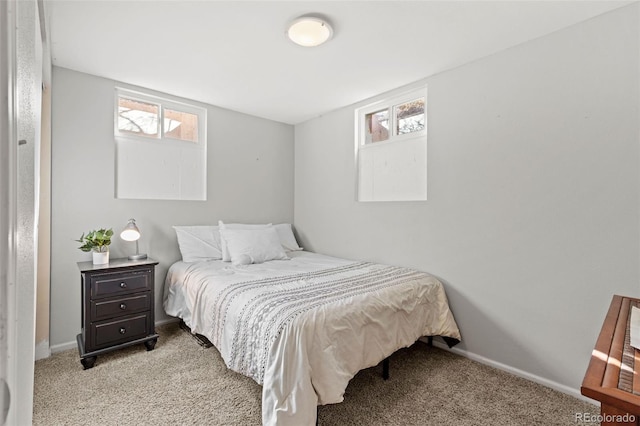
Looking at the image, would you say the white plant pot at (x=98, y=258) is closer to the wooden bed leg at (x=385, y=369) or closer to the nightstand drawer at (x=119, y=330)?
the nightstand drawer at (x=119, y=330)

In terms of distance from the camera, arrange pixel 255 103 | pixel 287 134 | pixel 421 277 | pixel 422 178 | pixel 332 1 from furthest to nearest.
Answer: pixel 287 134
pixel 255 103
pixel 422 178
pixel 421 277
pixel 332 1

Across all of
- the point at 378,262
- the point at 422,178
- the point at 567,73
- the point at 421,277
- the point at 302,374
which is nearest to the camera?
the point at 302,374

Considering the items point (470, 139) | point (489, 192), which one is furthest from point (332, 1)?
point (489, 192)

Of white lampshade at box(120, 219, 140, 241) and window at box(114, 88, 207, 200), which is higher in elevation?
window at box(114, 88, 207, 200)

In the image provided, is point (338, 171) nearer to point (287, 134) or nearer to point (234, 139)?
point (287, 134)

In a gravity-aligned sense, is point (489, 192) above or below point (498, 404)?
above

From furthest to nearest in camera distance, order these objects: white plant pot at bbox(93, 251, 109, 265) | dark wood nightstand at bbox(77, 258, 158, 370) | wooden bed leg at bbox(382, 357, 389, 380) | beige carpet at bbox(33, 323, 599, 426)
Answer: white plant pot at bbox(93, 251, 109, 265) → dark wood nightstand at bbox(77, 258, 158, 370) → wooden bed leg at bbox(382, 357, 389, 380) → beige carpet at bbox(33, 323, 599, 426)

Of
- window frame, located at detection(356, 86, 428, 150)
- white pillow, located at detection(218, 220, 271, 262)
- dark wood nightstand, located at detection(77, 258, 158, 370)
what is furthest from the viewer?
white pillow, located at detection(218, 220, 271, 262)

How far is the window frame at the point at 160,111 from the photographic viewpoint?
290cm

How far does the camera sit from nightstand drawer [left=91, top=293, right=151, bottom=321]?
7.67ft

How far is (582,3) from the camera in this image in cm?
181

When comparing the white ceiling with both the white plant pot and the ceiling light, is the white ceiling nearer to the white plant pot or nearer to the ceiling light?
the ceiling light

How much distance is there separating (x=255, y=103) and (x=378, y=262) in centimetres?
227

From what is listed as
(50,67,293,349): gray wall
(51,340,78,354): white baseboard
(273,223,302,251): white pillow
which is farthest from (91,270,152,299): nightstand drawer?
(273,223,302,251): white pillow
